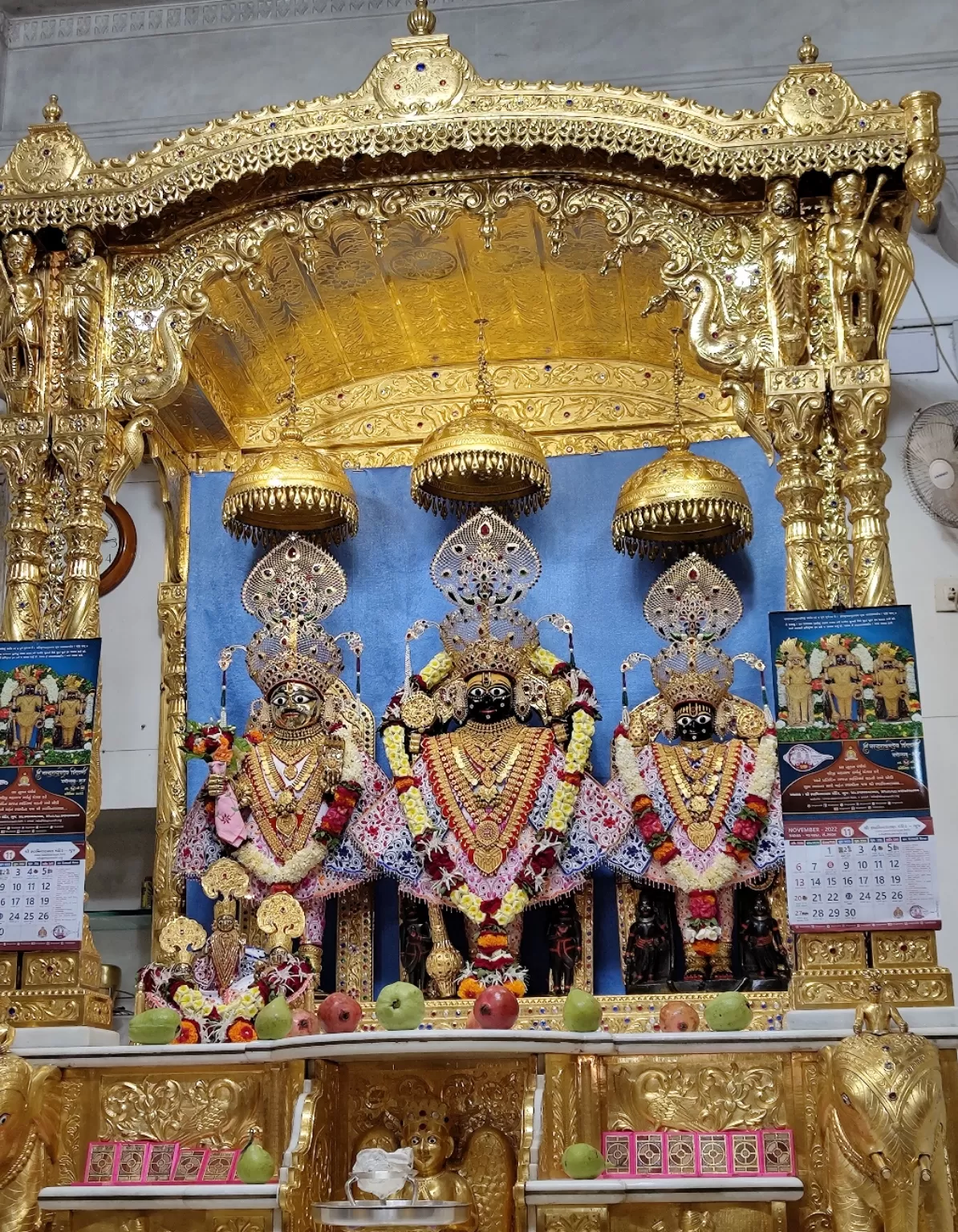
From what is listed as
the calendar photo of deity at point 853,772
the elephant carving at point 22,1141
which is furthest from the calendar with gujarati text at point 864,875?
the elephant carving at point 22,1141

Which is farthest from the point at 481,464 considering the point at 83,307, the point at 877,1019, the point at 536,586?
the point at 877,1019

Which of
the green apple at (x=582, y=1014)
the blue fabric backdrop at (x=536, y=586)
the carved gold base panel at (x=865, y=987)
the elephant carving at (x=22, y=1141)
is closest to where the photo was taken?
the elephant carving at (x=22, y=1141)

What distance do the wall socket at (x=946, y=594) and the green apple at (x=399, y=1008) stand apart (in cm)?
368

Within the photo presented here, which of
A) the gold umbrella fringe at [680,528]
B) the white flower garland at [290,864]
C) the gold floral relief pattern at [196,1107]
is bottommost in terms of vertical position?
the gold floral relief pattern at [196,1107]

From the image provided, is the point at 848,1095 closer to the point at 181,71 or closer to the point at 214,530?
the point at 214,530

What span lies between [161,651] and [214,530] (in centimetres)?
70

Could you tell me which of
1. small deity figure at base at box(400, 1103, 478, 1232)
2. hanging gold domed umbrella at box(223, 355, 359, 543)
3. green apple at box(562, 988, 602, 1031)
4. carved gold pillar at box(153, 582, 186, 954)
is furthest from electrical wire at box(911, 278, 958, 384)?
small deity figure at base at box(400, 1103, 478, 1232)

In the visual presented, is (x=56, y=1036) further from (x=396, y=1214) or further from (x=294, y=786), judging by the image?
(x=294, y=786)

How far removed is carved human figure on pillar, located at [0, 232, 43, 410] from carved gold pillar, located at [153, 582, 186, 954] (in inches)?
63.2

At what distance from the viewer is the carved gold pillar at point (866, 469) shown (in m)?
6.62

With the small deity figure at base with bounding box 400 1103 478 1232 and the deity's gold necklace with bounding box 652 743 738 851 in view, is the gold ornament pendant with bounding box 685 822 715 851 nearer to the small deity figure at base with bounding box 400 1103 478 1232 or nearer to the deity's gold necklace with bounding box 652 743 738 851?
the deity's gold necklace with bounding box 652 743 738 851

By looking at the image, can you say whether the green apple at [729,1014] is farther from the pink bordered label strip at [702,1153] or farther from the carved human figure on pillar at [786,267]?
the carved human figure on pillar at [786,267]

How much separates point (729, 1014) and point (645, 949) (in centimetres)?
162

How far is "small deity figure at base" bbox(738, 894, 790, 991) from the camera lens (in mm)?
7449
